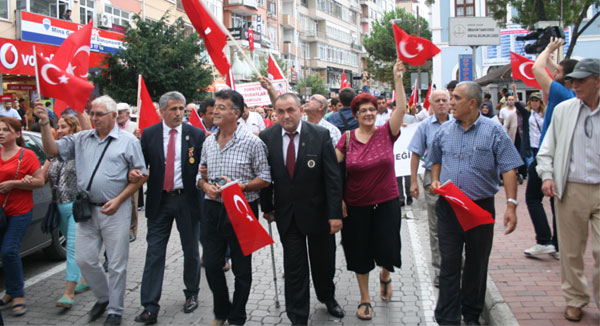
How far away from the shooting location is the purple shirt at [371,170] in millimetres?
5262

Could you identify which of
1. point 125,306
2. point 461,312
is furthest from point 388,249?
point 125,306

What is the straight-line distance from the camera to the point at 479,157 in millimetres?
4613

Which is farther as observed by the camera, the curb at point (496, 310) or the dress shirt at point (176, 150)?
the dress shirt at point (176, 150)

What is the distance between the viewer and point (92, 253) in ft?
17.0

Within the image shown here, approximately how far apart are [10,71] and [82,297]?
18.7 metres

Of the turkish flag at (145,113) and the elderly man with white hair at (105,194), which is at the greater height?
the turkish flag at (145,113)

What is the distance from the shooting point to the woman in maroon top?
5.27 meters

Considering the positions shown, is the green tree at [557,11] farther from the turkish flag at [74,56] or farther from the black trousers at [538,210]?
the turkish flag at [74,56]

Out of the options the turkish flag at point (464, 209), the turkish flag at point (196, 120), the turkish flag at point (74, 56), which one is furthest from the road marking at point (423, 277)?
the turkish flag at point (74, 56)

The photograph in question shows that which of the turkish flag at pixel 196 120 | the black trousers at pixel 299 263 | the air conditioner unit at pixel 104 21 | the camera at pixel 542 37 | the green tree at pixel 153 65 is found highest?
Result: the air conditioner unit at pixel 104 21

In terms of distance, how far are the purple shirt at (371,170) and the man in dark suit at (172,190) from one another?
1559 millimetres

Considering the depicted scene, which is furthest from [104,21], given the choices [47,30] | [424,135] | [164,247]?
[164,247]

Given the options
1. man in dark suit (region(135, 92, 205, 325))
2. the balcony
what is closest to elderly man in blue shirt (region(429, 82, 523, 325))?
man in dark suit (region(135, 92, 205, 325))

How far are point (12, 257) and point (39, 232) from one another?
1.21 m
